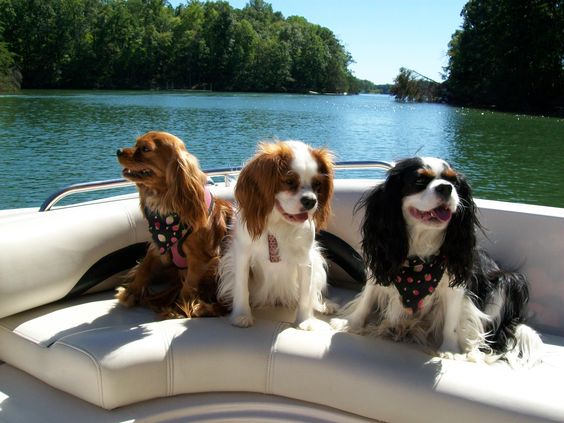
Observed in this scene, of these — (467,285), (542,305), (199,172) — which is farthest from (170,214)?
(542,305)

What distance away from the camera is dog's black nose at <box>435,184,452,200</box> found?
207cm

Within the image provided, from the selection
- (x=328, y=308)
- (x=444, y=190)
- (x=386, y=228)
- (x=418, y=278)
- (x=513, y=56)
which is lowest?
(x=328, y=308)

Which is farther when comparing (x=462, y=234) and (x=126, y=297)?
(x=126, y=297)

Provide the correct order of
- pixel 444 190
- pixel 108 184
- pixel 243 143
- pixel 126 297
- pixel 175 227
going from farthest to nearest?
pixel 243 143 < pixel 108 184 < pixel 126 297 < pixel 175 227 < pixel 444 190

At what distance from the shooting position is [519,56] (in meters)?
45.3

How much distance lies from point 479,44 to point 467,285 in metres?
54.2

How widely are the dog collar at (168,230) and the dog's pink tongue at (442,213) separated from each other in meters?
1.21

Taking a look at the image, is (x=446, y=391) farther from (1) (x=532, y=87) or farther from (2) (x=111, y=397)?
(1) (x=532, y=87)

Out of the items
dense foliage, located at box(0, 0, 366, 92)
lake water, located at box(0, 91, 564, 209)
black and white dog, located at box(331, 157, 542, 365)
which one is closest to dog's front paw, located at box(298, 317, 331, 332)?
black and white dog, located at box(331, 157, 542, 365)

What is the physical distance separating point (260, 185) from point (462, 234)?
90 cm

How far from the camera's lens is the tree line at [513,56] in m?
43.0

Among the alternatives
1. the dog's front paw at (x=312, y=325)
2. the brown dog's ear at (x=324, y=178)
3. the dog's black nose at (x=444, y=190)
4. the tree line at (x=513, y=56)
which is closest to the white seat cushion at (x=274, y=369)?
the dog's front paw at (x=312, y=325)

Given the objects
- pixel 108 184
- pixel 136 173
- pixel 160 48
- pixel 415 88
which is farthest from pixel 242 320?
pixel 160 48

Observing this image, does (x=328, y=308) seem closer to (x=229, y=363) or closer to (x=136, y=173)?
(x=229, y=363)
